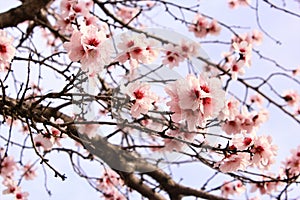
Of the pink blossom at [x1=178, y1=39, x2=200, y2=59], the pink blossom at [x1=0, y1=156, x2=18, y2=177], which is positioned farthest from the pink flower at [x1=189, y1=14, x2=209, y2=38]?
the pink blossom at [x1=0, y1=156, x2=18, y2=177]

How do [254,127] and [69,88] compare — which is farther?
[254,127]

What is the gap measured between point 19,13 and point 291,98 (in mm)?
2004

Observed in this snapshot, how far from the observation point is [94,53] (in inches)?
56.3

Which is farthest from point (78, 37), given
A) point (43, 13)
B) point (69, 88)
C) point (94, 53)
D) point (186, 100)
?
point (43, 13)

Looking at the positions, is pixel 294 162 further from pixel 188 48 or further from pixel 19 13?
pixel 19 13

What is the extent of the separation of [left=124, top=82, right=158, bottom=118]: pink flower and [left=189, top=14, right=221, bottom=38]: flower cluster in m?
2.32

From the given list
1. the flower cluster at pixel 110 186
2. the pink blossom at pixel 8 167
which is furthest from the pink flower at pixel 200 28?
the pink blossom at pixel 8 167

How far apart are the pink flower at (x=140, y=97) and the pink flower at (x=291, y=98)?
2.06m

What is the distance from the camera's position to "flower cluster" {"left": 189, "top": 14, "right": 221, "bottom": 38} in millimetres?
3737

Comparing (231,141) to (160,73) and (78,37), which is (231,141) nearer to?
(160,73)

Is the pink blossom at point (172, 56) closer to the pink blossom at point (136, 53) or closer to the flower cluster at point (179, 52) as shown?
the flower cluster at point (179, 52)

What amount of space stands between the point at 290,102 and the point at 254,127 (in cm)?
80

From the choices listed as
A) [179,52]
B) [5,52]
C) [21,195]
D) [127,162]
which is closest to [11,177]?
[21,195]

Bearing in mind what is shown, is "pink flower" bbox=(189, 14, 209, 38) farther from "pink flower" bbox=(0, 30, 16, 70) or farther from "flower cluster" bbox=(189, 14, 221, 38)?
"pink flower" bbox=(0, 30, 16, 70)
